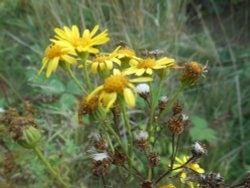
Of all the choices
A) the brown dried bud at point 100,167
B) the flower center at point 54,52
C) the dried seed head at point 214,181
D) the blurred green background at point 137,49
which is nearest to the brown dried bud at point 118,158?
the brown dried bud at point 100,167

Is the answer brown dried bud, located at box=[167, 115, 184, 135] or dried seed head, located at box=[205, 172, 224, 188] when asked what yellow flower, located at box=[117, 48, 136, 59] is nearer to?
brown dried bud, located at box=[167, 115, 184, 135]

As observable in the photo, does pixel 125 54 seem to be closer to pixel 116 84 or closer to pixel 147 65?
pixel 147 65

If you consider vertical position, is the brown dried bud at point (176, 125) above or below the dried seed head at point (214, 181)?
above

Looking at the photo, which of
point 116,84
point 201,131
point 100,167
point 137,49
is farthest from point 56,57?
point 137,49

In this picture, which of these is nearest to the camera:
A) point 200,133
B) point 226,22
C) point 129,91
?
point 129,91

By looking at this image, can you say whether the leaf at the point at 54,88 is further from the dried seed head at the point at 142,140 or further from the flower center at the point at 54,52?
the dried seed head at the point at 142,140

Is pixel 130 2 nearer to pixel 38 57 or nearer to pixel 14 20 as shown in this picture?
pixel 38 57

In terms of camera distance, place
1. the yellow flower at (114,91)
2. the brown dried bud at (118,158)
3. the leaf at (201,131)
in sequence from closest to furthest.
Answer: the yellow flower at (114,91) → the brown dried bud at (118,158) → the leaf at (201,131)

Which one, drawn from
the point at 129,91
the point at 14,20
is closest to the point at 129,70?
the point at 129,91
